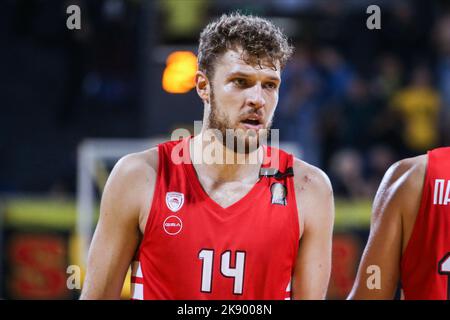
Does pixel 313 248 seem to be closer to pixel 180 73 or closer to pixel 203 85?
pixel 203 85

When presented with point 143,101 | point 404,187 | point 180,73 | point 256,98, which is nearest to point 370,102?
point 143,101

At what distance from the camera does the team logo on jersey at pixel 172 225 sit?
4461 mm

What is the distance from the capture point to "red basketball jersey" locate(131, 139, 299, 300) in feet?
14.4

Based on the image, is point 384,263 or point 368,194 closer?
point 384,263

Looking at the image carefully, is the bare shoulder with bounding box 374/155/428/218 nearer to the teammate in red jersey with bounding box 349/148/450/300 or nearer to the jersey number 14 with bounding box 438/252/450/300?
the teammate in red jersey with bounding box 349/148/450/300

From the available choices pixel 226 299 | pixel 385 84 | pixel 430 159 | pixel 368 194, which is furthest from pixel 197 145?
pixel 385 84

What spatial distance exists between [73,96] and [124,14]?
1.26 m

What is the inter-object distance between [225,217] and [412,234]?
0.95 m

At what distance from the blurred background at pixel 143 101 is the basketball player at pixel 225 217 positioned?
6.09 m

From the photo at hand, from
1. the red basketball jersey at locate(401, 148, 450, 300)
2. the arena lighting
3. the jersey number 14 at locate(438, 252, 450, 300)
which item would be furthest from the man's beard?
the arena lighting

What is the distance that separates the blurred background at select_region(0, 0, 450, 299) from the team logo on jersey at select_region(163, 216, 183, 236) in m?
6.23

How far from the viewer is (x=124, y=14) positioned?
11859 millimetres
